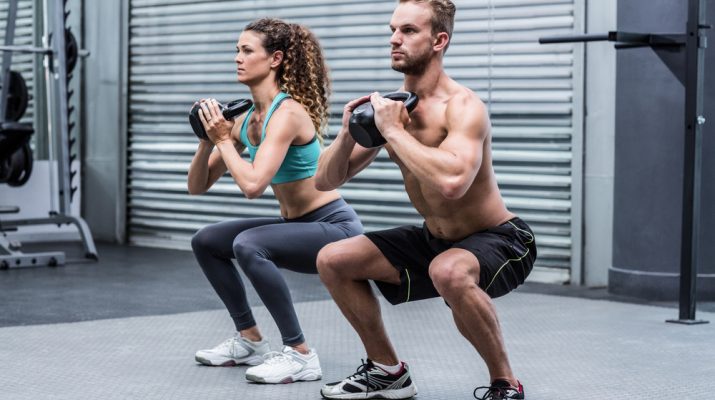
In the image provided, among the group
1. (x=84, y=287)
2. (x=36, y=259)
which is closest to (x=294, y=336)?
(x=84, y=287)

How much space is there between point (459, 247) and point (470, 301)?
18cm

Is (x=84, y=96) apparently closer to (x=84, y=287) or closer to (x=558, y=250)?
(x=84, y=287)

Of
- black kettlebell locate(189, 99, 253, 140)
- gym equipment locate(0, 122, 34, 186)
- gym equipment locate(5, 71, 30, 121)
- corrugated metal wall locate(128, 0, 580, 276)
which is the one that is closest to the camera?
black kettlebell locate(189, 99, 253, 140)

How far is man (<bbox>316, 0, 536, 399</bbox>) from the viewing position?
2.95 meters

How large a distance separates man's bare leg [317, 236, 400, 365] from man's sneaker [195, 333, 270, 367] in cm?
63

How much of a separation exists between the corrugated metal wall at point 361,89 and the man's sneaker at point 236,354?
2767mm

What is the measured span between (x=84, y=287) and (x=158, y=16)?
2907 mm

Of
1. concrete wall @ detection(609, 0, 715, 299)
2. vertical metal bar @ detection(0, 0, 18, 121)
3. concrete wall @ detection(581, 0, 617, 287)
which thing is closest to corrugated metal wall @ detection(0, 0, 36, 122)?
vertical metal bar @ detection(0, 0, 18, 121)

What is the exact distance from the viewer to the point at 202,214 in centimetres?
791

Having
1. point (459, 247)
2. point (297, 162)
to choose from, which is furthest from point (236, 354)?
point (459, 247)

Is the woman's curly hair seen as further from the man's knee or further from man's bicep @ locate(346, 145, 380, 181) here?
the man's knee

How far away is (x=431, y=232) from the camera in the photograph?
3.22 metres

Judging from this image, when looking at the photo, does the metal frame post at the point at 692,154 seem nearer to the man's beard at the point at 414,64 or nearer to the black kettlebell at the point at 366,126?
the man's beard at the point at 414,64

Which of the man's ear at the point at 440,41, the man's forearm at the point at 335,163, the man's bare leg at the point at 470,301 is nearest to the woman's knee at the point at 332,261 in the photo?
the man's forearm at the point at 335,163
